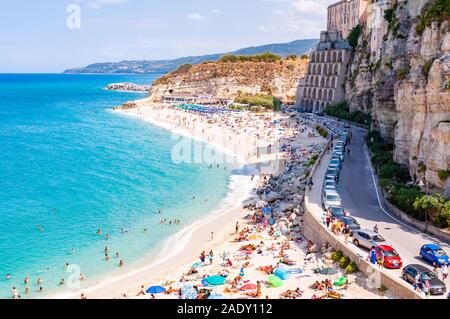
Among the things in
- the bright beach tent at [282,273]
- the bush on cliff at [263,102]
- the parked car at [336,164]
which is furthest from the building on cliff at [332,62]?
the bright beach tent at [282,273]

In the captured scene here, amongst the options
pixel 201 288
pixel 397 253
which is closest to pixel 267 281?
pixel 201 288

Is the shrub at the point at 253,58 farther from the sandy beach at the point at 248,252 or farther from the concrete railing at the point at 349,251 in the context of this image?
the concrete railing at the point at 349,251

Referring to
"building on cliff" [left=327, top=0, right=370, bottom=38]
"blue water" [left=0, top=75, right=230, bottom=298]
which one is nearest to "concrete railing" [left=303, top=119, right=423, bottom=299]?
"blue water" [left=0, top=75, right=230, bottom=298]

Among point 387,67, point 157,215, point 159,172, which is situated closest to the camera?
point 157,215

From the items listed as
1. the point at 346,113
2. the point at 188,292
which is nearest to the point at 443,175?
the point at 188,292

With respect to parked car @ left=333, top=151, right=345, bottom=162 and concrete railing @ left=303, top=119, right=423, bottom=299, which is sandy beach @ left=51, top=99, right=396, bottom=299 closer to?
concrete railing @ left=303, top=119, right=423, bottom=299

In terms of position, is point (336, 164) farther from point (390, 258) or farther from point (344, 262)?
point (390, 258)
